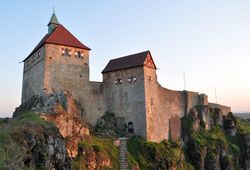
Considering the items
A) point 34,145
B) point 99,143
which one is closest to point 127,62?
point 99,143

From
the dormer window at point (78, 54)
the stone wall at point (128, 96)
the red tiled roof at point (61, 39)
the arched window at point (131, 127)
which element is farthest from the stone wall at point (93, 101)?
the red tiled roof at point (61, 39)

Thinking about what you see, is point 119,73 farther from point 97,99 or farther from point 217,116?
point 217,116

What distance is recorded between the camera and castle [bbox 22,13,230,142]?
157ft

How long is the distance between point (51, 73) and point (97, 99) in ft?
27.6

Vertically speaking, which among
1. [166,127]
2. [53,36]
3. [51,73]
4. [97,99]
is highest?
[53,36]

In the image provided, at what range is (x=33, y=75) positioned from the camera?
50.1m

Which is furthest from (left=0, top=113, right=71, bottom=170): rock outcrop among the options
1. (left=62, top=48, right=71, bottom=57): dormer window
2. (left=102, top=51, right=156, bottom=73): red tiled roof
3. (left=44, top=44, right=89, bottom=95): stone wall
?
(left=102, top=51, right=156, bottom=73): red tiled roof

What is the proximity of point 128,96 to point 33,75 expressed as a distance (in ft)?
47.3

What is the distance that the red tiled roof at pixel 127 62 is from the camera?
173ft

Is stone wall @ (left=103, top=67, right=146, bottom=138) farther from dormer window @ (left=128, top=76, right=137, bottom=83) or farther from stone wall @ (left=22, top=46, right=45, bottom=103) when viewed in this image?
stone wall @ (left=22, top=46, right=45, bottom=103)

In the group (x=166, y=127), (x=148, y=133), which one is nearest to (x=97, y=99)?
(x=148, y=133)

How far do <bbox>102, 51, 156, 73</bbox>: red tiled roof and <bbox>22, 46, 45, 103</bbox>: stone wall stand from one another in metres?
11.0

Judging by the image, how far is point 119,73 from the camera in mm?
53562

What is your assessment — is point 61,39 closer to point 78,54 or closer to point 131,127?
point 78,54
